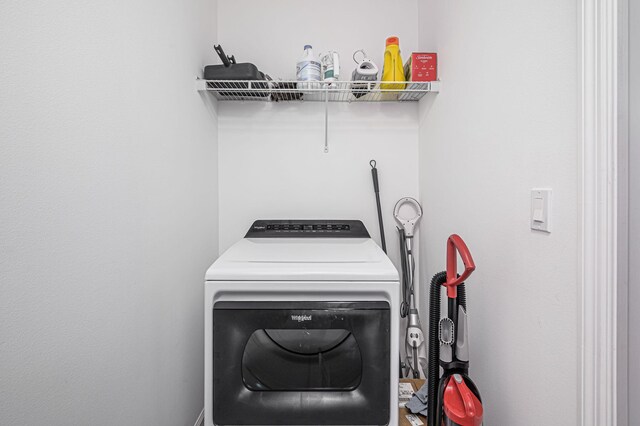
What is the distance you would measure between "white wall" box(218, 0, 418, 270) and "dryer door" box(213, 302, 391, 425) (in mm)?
856

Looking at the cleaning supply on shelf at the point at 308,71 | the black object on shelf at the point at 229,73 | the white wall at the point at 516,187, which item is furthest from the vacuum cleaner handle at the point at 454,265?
the black object on shelf at the point at 229,73

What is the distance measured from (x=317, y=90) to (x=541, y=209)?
1132mm

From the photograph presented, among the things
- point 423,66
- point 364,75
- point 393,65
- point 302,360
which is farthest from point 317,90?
point 302,360

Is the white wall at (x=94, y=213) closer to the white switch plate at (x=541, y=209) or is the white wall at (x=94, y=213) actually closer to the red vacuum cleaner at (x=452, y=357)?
the red vacuum cleaner at (x=452, y=357)

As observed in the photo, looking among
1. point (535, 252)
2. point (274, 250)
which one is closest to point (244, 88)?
point (274, 250)

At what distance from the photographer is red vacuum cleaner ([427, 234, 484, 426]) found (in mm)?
827

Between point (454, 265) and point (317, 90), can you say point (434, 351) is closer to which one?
point (454, 265)

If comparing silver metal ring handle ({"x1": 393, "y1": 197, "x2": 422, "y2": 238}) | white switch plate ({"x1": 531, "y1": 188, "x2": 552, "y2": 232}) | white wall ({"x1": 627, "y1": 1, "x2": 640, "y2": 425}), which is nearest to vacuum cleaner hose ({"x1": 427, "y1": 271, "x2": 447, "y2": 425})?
white switch plate ({"x1": 531, "y1": 188, "x2": 552, "y2": 232})

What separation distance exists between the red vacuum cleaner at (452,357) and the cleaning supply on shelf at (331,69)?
3.27 feet

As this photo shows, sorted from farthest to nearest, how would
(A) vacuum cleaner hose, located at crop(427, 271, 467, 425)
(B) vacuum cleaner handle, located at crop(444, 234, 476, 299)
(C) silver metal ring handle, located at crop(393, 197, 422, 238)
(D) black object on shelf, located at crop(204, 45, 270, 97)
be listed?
(C) silver metal ring handle, located at crop(393, 197, 422, 238) < (D) black object on shelf, located at crop(204, 45, 270, 97) < (A) vacuum cleaner hose, located at crop(427, 271, 467, 425) < (B) vacuum cleaner handle, located at crop(444, 234, 476, 299)

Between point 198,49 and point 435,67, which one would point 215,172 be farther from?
point 435,67

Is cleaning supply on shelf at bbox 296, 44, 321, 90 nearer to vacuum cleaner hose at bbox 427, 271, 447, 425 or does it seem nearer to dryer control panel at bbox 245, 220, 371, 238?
dryer control panel at bbox 245, 220, 371, 238

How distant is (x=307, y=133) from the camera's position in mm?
1787

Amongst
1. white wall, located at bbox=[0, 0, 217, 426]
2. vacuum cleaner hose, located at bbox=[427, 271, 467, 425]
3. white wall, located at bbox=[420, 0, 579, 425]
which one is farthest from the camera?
vacuum cleaner hose, located at bbox=[427, 271, 467, 425]
